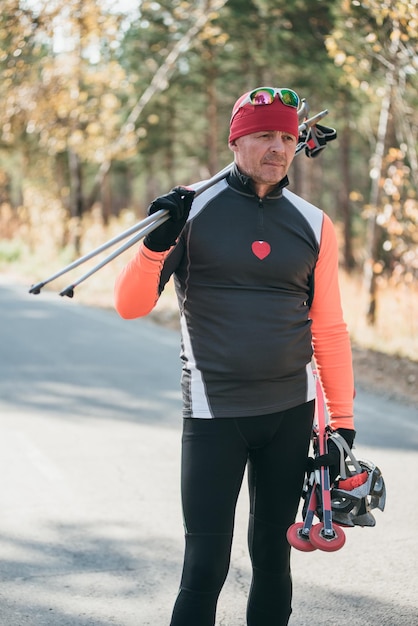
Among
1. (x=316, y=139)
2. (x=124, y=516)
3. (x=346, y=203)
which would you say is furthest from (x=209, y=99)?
(x=316, y=139)

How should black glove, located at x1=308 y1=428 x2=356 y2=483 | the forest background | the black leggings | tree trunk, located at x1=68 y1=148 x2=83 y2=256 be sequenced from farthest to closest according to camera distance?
tree trunk, located at x1=68 y1=148 x2=83 y2=256 < the forest background < black glove, located at x1=308 y1=428 x2=356 y2=483 < the black leggings

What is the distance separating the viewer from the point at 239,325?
2771 mm

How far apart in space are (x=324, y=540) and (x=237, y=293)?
0.79 meters

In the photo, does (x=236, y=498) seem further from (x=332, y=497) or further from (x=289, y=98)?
(x=289, y=98)

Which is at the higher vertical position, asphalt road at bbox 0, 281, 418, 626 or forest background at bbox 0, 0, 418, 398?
forest background at bbox 0, 0, 418, 398

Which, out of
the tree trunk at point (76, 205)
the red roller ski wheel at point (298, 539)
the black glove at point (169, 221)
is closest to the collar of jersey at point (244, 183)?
the black glove at point (169, 221)

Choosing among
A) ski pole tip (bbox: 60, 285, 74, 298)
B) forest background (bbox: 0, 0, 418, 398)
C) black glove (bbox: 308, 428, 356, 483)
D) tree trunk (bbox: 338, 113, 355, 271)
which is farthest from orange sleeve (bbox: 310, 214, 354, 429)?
tree trunk (bbox: 338, 113, 355, 271)

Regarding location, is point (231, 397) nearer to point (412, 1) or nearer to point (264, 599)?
point (264, 599)

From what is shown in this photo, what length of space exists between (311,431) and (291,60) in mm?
15853

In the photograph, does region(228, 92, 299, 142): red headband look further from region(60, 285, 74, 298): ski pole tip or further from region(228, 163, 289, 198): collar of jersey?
region(60, 285, 74, 298): ski pole tip

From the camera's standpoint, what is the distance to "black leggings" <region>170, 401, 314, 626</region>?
9.04ft

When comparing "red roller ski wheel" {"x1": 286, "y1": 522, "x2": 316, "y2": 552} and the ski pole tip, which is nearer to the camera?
the ski pole tip

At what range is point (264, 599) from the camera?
298cm

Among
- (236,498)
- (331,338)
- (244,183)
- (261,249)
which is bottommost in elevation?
(236,498)
